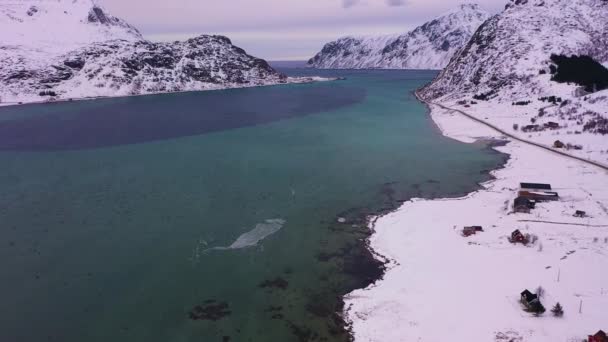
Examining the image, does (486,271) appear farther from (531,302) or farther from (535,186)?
(535,186)

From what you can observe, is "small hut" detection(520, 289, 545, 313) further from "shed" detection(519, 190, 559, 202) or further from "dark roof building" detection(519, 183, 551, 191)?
"dark roof building" detection(519, 183, 551, 191)

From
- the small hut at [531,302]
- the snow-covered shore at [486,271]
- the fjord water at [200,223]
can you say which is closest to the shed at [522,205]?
the snow-covered shore at [486,271]

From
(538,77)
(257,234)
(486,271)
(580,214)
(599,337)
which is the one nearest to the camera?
(599,337)

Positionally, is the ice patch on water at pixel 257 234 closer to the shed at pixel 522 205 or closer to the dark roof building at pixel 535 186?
the shed at pixel 522 205

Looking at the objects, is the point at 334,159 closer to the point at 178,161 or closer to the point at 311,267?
the point at 178,161

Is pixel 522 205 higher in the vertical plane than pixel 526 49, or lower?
lower

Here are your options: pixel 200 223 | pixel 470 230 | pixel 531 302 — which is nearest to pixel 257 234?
pixel 200 223
